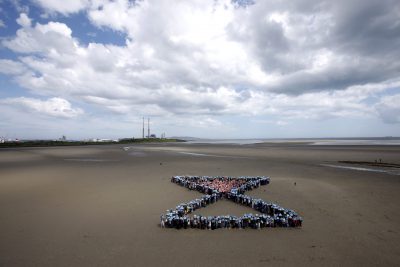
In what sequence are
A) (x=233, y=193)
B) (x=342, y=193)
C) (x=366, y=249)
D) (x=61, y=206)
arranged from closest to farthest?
(x=366, y=249), (x=61, y=206), (x=233, y=193), (x=342, y=193)

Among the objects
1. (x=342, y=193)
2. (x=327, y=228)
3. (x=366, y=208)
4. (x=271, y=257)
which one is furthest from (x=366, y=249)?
(x=342, y=193)

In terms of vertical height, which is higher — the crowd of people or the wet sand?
the crowd of people

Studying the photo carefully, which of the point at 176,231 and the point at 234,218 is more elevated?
the point at 234,218

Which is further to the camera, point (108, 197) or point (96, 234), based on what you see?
point (108, 197)

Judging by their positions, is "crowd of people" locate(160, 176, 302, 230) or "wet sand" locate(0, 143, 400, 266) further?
"crowd of people" locate(160, 176, 302, 230)

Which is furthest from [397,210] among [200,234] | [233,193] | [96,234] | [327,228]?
[96,234]

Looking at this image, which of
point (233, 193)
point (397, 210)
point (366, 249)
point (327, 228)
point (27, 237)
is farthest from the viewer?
point (233, 193)

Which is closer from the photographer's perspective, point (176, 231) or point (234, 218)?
point (176, 231)

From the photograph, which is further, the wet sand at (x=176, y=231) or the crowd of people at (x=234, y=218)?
the crowd of people at (x=234, y=218)

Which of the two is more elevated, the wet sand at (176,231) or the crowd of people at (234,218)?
the crowd of people at (234,218)

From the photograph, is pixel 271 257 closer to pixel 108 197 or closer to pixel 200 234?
pixel 200 234
